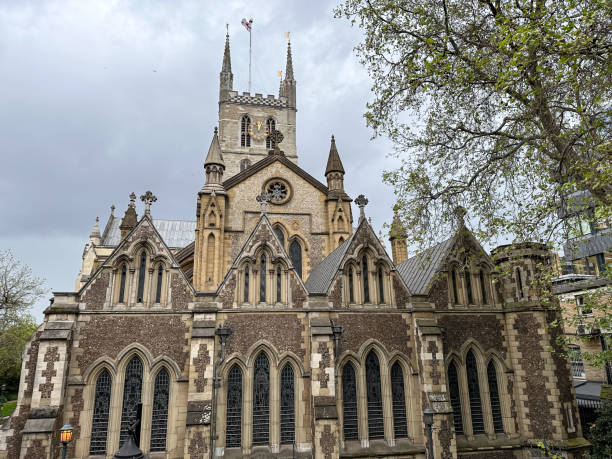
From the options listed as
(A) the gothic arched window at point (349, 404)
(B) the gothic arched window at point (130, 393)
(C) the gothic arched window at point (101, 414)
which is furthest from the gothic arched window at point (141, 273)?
(A) the gothic arched window at point (349, 404)

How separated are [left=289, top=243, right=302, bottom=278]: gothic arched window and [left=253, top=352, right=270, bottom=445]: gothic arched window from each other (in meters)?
8.53

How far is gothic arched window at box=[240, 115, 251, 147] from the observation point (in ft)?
147

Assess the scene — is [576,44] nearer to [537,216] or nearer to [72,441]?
[537,216]

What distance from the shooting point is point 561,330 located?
1594cm

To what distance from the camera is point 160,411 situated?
13.7 m

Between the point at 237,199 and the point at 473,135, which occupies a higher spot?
the point at 237,199

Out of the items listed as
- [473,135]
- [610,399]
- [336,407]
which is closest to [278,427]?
[336,407]

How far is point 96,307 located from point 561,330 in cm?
1740

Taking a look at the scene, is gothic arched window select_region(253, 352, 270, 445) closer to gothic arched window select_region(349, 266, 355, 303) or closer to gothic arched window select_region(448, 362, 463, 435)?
gothic arched window select_region(349, 266, 355, 303)

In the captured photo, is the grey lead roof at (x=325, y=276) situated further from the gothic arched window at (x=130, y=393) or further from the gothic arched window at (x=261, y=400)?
the gothic arched window at (x=130, y=393)

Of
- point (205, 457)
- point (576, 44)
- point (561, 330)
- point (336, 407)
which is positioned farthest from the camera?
point (561, 330)

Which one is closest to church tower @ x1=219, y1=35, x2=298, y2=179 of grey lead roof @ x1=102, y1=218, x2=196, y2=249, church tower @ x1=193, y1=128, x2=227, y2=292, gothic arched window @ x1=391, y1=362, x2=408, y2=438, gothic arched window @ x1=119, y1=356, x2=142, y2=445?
grey lead roof @ x1=102, y1=218, x2=196, y2=249

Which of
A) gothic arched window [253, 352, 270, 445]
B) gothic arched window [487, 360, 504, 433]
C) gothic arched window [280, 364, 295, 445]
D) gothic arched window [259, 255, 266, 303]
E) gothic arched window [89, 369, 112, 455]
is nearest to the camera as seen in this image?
gothic arched window [89, 369, 112, 455]

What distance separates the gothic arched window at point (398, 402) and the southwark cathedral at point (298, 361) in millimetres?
80
